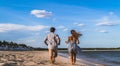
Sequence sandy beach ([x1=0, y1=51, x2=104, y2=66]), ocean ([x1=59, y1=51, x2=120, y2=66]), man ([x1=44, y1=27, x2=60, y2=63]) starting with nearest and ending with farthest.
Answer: sandy beach ([x1=0, y1=51, x2=104, y2=66]) → man ([x1=44, y1=27, x2=60, y2=63]) → ocean ([x1=59, y1=51, x2=120, y2=66])

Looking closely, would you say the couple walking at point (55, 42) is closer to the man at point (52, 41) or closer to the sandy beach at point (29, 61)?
the man at point (52, 41)

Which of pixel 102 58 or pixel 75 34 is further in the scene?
pixel 102 58

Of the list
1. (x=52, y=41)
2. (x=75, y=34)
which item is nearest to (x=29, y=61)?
(x=52, y=41)

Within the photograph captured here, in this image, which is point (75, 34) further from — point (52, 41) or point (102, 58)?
point (102, 58)

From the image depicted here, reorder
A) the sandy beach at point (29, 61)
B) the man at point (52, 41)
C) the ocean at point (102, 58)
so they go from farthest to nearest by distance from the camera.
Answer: the ocean at point (102, 58) → the man at point (52, 41) → the sandy beach at point (29, 61)

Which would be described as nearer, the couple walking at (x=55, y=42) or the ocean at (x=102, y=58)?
the couple walking at (x=55, y=42)

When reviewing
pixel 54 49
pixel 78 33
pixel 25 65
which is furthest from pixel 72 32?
pixel 25 65

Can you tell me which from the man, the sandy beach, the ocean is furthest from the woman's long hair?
the ocean

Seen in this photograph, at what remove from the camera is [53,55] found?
14.8 metres

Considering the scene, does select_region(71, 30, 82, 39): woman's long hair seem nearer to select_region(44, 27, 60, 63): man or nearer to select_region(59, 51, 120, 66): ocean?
select_region(44, 27, 60, 63): man

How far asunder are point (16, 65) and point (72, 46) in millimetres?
4041

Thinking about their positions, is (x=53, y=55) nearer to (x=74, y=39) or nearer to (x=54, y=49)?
(x=54, y=49)

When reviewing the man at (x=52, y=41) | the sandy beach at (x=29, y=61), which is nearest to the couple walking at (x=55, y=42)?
the man at (x=52, y=41)

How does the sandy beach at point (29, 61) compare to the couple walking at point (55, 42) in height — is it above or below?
below
